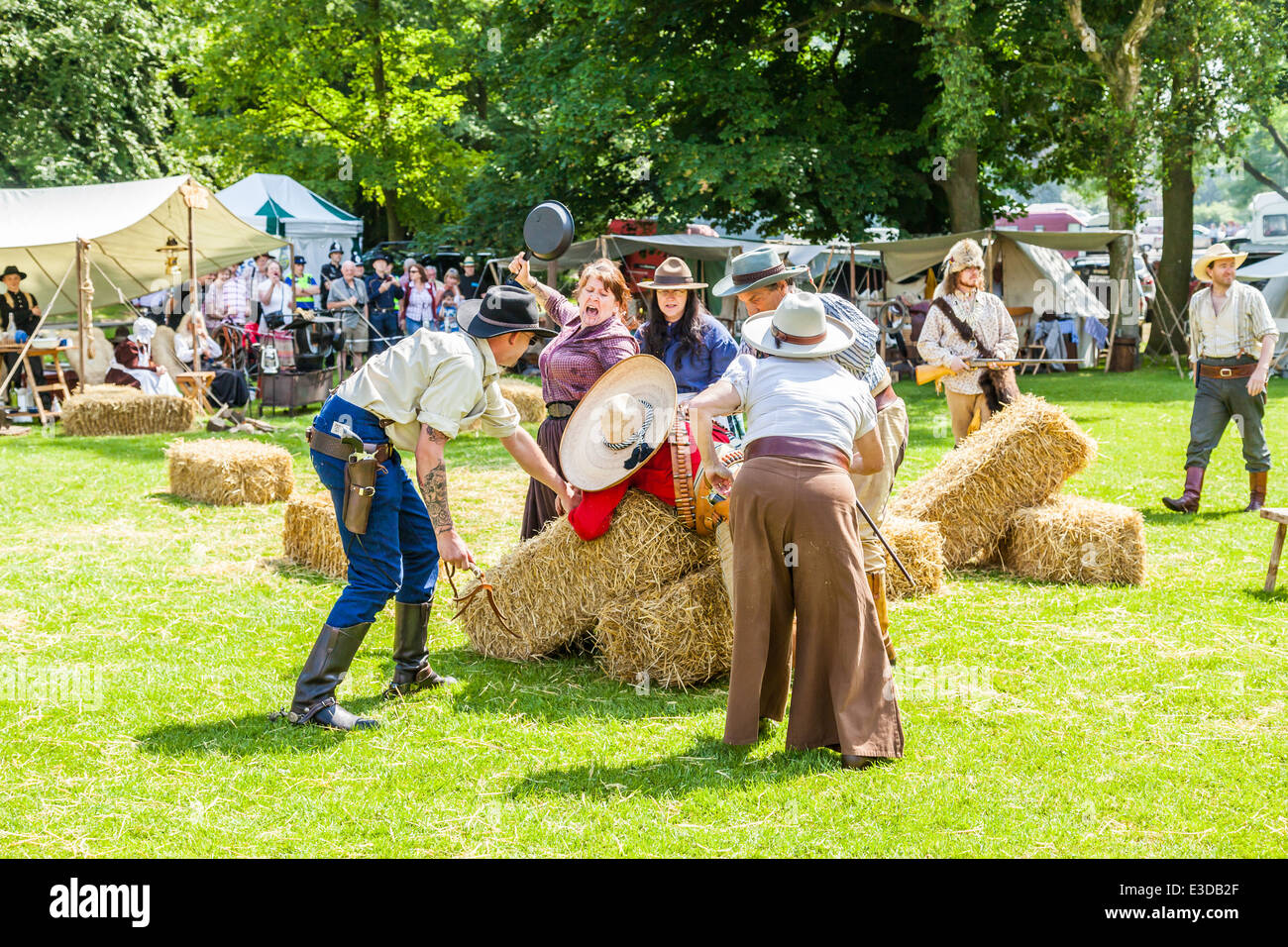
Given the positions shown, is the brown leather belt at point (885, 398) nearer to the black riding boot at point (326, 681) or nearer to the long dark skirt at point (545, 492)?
the long dark skirt at point (545, 492)

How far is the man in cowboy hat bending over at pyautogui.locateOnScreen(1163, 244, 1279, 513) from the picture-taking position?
30.1ft

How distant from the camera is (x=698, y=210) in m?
22.6

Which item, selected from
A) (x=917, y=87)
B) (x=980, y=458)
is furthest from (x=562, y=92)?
(x=980, y=458)

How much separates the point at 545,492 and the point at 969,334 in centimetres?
344

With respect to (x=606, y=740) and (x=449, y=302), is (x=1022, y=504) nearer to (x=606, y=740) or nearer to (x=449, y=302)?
(x=606, y=740)

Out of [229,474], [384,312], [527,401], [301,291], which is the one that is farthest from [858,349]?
[384,312]

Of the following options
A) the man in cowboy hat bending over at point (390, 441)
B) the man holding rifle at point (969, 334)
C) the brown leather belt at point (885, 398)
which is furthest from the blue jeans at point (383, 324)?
the man in cowboy hat bending over at point (390, 441)

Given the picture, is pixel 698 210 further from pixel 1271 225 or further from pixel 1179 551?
pixel 1271 225

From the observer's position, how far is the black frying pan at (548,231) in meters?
7.73

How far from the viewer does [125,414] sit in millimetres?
14898

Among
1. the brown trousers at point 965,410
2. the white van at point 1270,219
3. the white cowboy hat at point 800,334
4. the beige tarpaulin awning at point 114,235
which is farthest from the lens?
the white van at point 1270,219

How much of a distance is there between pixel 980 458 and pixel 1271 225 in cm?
4546

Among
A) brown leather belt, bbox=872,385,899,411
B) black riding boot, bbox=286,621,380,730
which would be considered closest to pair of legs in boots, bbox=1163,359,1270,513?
brown leather belt, bbox=872,385,899,411

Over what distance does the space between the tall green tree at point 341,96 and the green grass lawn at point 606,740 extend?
2605cm
